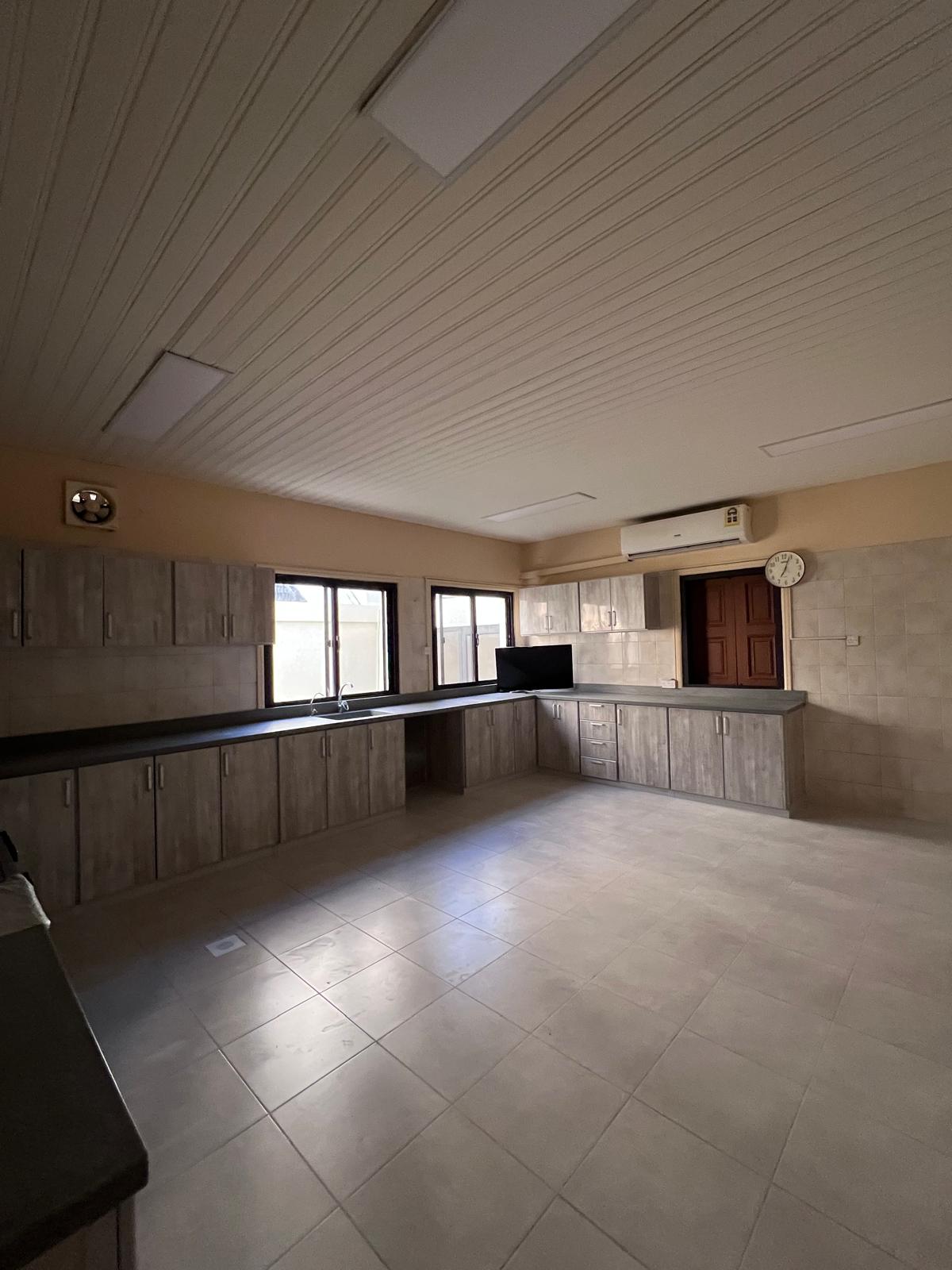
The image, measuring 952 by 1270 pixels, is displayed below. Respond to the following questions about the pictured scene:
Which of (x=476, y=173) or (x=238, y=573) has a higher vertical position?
(x=476, y=173)

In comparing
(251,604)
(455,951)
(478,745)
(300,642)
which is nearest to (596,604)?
(478,745)

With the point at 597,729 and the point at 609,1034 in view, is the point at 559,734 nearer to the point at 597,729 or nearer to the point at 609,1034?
the point at 597,729

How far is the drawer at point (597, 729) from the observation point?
5.39 meters

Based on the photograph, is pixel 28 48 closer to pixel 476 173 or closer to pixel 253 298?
pixel 253 298

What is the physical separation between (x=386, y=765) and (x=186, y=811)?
159 centimetres

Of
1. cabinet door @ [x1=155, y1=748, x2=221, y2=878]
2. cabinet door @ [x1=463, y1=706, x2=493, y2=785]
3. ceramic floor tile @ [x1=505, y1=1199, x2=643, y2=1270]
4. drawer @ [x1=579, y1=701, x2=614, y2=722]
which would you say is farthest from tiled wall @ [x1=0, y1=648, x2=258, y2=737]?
ceramic floor tile @ [x1=505, y1=1199, x2=643, y2=1270]

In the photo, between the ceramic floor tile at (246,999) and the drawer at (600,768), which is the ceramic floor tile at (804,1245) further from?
the drawer at (600,768)

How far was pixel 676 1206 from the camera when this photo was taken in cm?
140

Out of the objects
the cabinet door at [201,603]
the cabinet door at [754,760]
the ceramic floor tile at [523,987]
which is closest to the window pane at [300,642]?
the cabinet door at [201,603]

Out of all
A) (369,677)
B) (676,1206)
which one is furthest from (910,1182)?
(369,677)

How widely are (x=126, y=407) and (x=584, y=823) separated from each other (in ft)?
Answer: 13.3

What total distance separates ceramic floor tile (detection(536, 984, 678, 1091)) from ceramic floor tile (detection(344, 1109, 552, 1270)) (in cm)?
46

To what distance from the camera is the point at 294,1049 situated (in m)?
1.97

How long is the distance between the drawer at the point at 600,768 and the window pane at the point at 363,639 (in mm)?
2188
